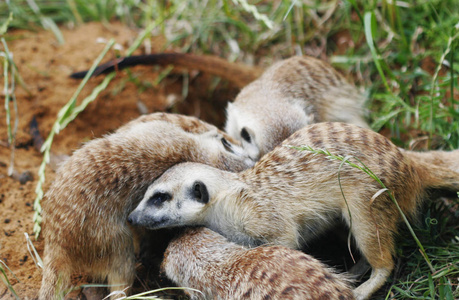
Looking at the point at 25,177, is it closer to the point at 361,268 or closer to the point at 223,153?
the point at 223,153

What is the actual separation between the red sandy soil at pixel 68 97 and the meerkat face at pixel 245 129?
0.74 m

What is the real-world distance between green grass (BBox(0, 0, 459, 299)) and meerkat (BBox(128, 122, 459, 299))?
48 centimetres

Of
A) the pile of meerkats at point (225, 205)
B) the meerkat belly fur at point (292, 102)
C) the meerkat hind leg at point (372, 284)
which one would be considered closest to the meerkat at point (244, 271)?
the pile of meerkats at point (225, 205)

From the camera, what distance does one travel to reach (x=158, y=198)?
2.35 meters

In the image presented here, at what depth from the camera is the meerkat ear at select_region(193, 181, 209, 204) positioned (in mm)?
2342

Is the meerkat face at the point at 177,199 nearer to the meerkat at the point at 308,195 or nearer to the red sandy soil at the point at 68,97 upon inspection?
the meerkat at the point at 308,195

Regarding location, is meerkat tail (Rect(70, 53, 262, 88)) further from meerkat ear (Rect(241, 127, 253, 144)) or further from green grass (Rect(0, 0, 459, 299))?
meerkat ear (Rect(241, 127, 253, 144))

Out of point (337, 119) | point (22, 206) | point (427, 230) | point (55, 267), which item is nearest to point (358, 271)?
point (427, 230)

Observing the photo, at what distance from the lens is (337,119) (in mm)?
3258

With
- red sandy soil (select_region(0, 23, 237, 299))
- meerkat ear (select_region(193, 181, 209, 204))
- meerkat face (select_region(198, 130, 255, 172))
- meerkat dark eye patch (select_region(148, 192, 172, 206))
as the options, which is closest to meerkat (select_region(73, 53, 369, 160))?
meerkat face (select_region(198, 130, 255, 172))

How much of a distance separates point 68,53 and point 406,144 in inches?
110

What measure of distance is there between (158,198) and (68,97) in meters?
1.63

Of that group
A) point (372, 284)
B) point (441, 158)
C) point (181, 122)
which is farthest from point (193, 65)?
point (372, 284)

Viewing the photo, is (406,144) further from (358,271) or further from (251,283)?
(251,283)
